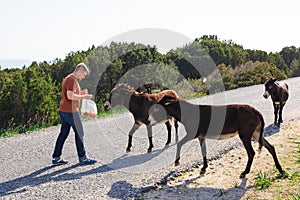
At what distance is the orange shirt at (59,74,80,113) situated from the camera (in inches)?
289

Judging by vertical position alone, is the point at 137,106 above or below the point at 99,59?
below

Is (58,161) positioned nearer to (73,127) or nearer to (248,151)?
(73,127)

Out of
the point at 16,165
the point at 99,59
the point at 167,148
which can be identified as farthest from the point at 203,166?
the point at 99,59

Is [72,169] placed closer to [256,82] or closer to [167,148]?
[167,148]

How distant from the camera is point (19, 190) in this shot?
624cm

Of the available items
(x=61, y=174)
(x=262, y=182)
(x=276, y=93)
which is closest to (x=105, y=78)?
(x=276, y=93)

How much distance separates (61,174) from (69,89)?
5.25 feet

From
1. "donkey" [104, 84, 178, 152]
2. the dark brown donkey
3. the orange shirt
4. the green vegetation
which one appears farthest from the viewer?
the green vegetation

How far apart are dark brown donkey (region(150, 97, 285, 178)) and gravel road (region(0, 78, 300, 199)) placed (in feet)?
2.92

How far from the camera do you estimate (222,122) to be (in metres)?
6.46

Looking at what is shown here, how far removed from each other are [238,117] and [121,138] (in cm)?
425

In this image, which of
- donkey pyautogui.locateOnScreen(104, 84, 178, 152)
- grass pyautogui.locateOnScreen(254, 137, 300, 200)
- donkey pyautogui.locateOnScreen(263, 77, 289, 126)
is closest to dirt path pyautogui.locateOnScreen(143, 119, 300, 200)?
grass pyautogui.locateOnScreen(254, 137, 300, 200)

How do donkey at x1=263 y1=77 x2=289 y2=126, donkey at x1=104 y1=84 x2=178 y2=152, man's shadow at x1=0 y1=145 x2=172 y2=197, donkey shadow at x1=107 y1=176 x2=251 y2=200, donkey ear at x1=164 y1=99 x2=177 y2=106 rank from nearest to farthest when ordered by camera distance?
donkey shadow at x1=107 y1=176 x2=251 y2=200
man's shadow at x1=0 y1=145 x2=172 y2=197
donkey ear at x1=164 y1=99 x2=177 y2=106
donkey at x1=104 y1=84 x2=178 y2=152
donkey at x1=263 y1=77 x2=289 y2=126

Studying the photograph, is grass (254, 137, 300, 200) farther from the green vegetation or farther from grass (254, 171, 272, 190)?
the green vegetation
